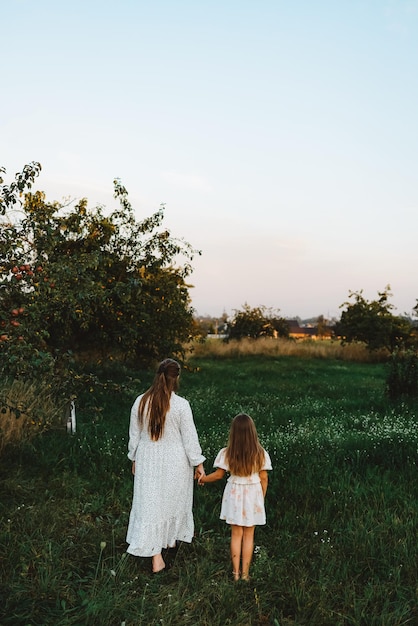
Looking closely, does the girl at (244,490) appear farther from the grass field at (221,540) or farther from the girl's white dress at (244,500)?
the grass field at (221,540)

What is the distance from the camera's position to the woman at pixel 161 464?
5.16 metres

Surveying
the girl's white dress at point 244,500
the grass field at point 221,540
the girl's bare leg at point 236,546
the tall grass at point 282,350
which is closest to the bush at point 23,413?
the grass field at point 221,540

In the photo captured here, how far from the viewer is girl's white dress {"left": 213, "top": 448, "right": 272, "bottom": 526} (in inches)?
191

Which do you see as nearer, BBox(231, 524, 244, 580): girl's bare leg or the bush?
BBox(231, 524, 244, 580): girl's bare leg

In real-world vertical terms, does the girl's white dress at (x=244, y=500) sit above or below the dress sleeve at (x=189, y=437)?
below

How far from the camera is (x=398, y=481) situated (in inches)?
279

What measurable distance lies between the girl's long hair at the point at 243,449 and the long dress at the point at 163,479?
1.36 ft

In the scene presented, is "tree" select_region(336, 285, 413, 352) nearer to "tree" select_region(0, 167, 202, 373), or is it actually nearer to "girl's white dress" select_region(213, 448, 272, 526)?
"tree" select_region(0, 167, 202, 373)

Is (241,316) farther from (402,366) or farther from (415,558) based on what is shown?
(415,558)

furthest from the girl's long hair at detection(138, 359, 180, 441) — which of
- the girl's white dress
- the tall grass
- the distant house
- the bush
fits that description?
the distant house

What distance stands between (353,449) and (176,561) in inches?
161

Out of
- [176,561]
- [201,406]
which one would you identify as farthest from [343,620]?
[201,406]

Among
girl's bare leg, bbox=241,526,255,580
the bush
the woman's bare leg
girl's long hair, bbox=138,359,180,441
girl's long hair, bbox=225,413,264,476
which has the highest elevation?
girl's long hair, bbox=138,359,180,441

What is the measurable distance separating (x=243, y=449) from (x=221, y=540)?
1507mm
